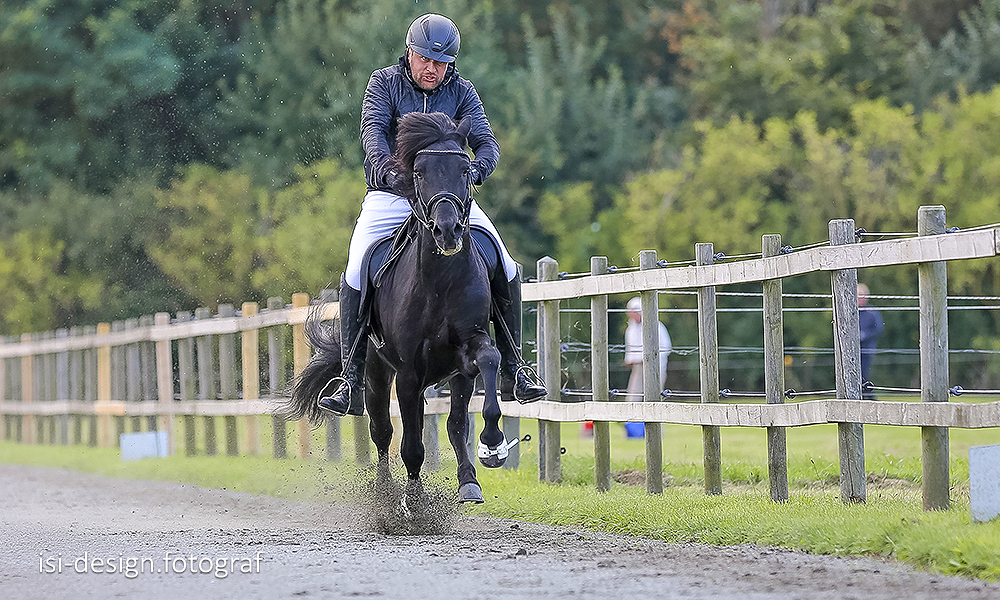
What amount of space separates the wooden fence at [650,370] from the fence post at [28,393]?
12.2 feet

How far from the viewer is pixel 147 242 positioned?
1336 inches

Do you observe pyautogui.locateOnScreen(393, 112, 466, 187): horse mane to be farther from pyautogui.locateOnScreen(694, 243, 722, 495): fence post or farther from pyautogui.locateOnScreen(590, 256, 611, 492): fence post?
pyautogui.locateOnScreen(590, 256, 611, 492): fence post

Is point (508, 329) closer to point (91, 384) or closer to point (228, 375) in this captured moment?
point (228, 375)

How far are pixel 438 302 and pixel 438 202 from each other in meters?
0.68

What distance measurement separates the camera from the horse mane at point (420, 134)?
24.8ft

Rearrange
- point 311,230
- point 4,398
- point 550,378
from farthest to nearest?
1. point 311,230
2. point 4,398
3. point 550,378

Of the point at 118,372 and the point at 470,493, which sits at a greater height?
the point at 118,372

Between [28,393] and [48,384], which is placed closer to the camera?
[48,384]

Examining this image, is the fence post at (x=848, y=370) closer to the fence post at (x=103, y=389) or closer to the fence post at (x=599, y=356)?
the fence post at (x=599, y=356)

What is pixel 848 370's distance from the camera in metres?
7.77

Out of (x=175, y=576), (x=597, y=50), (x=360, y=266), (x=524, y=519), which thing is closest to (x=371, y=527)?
(x=524, y=519)

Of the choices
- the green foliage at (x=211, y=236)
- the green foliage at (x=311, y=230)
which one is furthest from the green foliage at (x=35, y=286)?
the green foliage at (x=311, y=230)

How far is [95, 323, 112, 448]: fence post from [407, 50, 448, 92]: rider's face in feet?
34.8

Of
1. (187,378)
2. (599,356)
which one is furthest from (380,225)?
(187,378)
